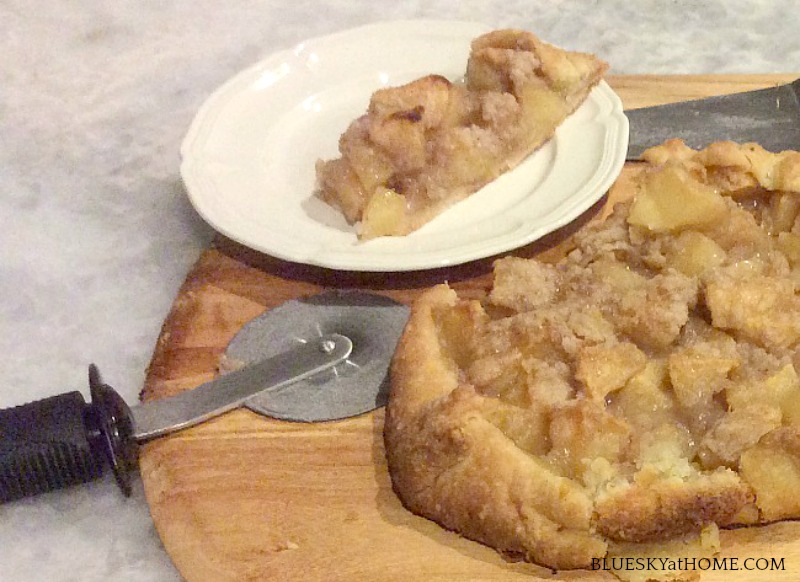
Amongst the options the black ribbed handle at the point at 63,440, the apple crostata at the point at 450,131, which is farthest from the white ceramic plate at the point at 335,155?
the black ribbed handle at the point at 63,440

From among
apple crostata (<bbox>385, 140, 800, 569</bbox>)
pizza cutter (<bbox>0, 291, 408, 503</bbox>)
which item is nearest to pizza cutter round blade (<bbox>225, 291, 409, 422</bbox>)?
pizza cutter (<bbox>0, 291, 408, 503</bbox>)

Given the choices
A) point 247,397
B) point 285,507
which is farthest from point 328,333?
point 285,507

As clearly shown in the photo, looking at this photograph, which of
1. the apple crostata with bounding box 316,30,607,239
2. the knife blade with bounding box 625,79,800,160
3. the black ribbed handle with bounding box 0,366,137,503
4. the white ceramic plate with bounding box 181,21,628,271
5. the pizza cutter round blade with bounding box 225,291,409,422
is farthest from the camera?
the knife blade with bounding box 625,79,800,160

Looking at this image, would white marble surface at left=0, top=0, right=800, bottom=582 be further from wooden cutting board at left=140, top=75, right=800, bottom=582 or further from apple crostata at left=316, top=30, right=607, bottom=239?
apple crostata at left=316, top=30, right=607, bottom=239

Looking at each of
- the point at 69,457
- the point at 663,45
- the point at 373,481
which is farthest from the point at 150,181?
the point at 663,45

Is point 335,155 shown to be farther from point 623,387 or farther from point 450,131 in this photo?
point 623,387

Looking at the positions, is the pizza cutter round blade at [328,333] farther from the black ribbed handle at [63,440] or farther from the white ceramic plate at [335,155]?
the black ribbed handle at [63,440]
